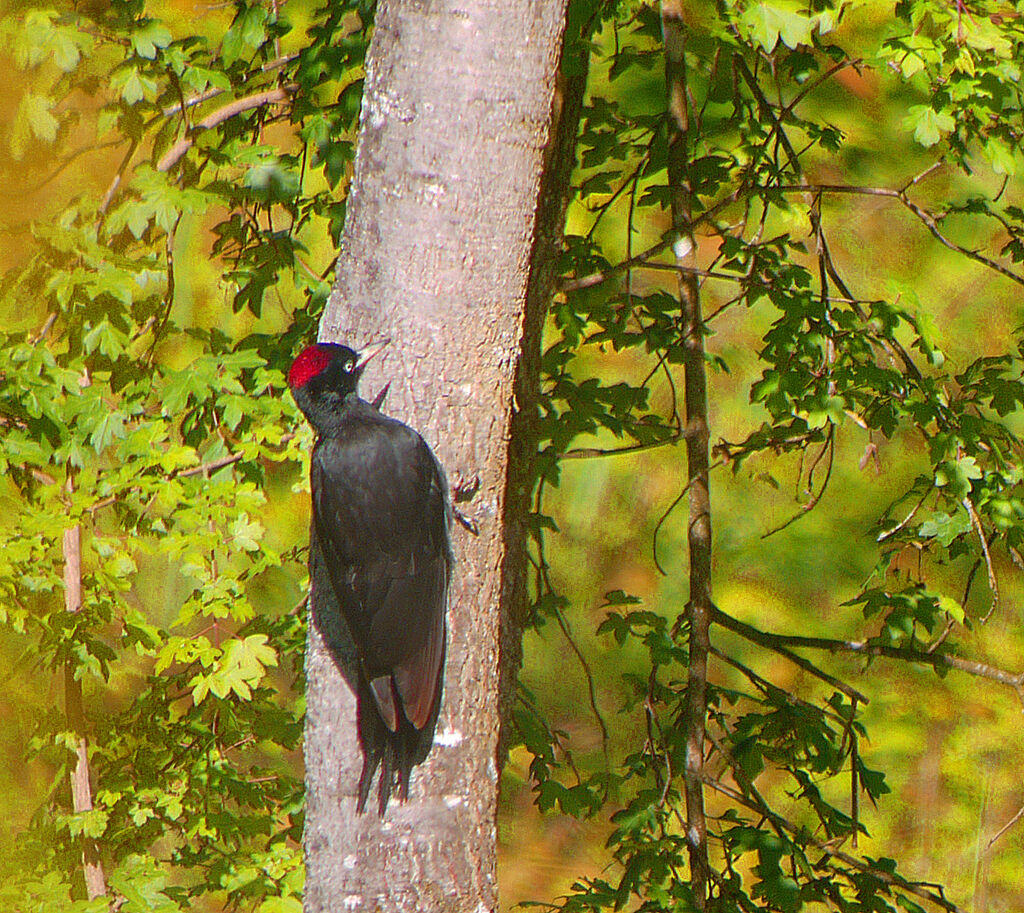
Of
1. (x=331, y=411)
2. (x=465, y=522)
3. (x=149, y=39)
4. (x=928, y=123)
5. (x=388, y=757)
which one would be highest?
(x=149, y=39)

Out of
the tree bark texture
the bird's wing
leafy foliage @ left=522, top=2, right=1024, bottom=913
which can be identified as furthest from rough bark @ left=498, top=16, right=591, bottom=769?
the tree bark texture

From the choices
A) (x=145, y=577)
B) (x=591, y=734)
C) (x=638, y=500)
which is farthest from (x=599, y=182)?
(x=591, y=734)

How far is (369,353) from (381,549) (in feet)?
1.21

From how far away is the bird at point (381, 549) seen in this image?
1.62m

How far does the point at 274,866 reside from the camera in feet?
7.36

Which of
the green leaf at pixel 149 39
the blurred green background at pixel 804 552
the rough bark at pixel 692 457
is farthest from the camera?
the blurred green background at pixel 804 552

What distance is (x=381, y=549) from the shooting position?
1876mm

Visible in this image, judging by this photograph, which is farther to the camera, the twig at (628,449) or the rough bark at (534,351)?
the twig at (628,449)

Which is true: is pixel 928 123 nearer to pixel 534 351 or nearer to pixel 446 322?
pixel 534 351

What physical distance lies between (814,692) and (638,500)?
106cm

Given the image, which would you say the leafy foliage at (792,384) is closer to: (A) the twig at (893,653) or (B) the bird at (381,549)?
(A) the twig at (893,653)

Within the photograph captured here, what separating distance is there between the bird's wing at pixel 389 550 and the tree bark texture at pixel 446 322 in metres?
0.04

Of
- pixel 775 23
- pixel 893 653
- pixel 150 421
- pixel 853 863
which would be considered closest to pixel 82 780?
pixel 150 421

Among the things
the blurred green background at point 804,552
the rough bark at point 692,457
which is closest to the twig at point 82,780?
the blurred green background at point 804,552
